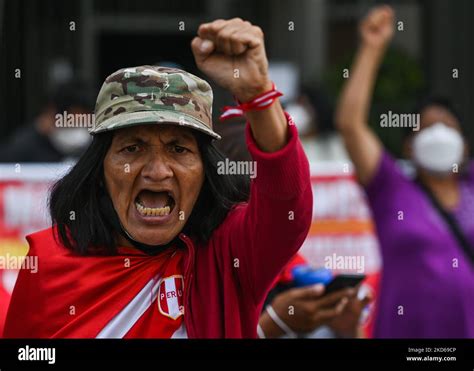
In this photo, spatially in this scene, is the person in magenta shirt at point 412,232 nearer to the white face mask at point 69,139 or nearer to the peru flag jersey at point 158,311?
the peru flag jersey at point 158,311

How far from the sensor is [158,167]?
92.4 inches

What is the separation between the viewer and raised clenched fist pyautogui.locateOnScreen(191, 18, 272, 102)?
2.07m

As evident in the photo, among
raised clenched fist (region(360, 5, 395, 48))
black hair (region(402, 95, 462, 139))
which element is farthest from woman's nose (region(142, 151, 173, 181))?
black hair (region(402, 95, 462, 139))

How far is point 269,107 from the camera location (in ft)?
7.11

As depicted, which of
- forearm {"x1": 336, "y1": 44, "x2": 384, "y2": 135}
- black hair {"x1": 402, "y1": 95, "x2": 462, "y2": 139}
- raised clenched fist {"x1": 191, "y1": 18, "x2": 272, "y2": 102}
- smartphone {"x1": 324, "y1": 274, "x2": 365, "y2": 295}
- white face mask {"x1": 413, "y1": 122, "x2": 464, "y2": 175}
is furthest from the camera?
black hair {"x1": 402, "y1": 95, "x2": 462, "y2": 139}

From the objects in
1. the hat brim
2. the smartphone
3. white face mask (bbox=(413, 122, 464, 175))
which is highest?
the hat brim

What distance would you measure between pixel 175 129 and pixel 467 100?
12.5ft

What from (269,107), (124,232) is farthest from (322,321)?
(269,107)

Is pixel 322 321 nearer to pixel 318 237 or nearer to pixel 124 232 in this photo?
pixel 124 232

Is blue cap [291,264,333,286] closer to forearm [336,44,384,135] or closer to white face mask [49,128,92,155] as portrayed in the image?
forearm [336,44,384,135]

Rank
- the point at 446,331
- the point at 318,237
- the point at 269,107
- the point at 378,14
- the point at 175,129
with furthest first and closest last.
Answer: the point at 318,237
the point at 446,331
the point at 378,14
the point at 175,129
the point at 269,107


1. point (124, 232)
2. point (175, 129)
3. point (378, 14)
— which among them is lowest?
point (124, 232)

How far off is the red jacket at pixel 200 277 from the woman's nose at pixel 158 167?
15 centimetres

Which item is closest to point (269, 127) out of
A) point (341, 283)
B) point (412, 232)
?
point (341, 283)
